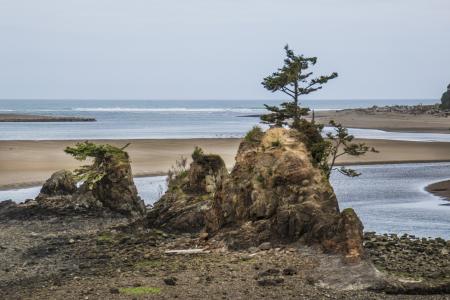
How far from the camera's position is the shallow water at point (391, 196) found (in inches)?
1150

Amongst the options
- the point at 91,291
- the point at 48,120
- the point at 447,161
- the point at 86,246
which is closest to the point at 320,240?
the point at 91,291

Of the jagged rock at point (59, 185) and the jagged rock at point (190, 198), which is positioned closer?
the jagged rock at point (190, 198)

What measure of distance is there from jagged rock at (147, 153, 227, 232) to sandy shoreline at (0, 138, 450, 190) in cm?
1712

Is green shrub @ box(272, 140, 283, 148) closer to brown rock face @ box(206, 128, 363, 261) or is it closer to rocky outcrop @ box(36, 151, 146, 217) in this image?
brown rock face @ box(206, 128, 363, 261)

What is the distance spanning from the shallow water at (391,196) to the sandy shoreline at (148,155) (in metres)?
3.39

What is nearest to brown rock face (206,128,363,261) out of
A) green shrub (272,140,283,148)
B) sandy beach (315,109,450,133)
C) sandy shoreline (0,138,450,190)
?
green shrub (272,140,283,148)

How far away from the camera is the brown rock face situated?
19703 millimetres

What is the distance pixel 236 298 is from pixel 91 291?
3470 mm

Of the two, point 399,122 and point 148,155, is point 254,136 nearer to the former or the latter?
point 148,155

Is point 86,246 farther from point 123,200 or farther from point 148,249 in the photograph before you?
point 123,200

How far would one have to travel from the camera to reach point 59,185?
3375 cm

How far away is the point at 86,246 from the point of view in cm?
2381

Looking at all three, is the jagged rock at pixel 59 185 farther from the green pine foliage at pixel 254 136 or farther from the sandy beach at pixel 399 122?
the sandy beach at pixel 399 122

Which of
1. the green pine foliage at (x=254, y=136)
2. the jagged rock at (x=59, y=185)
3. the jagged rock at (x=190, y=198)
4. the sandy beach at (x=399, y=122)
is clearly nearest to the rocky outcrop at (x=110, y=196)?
the jagged rock at (x=59, y=185)
